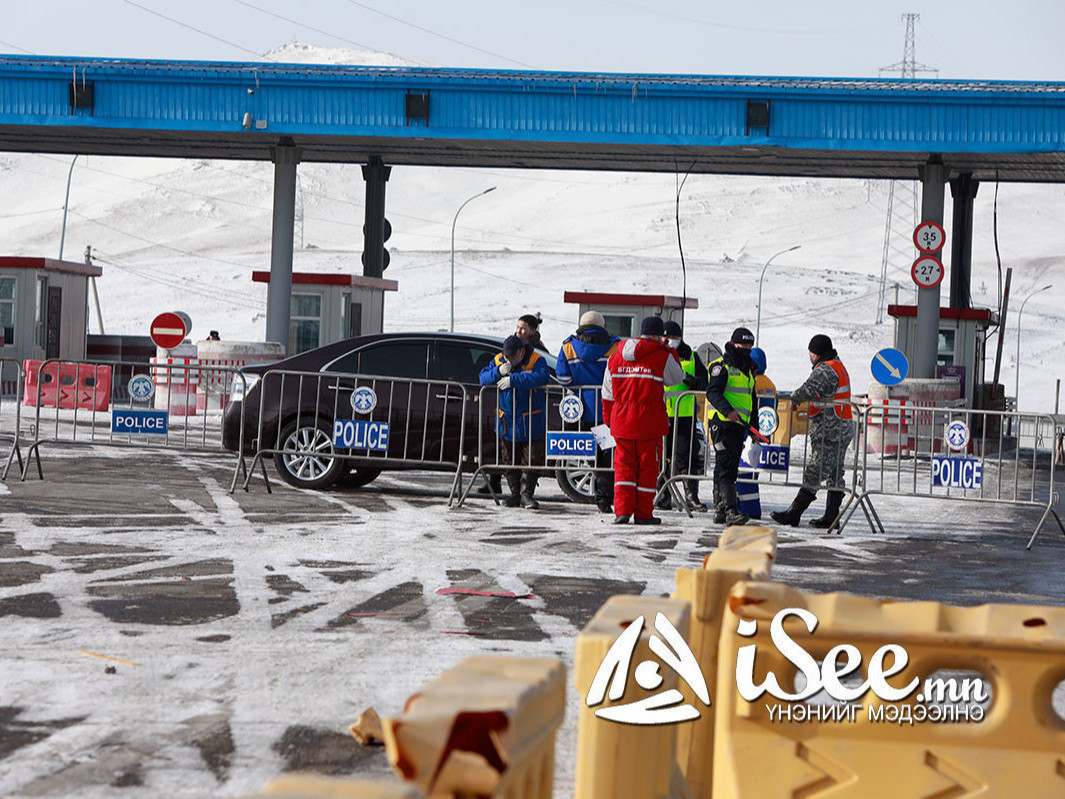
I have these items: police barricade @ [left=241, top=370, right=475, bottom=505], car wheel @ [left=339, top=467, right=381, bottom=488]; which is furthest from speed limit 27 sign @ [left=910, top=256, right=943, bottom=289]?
police barricade @ [left=241, top=370, right=475, bottom=505]

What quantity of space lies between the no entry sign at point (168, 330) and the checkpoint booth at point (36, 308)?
3.99m

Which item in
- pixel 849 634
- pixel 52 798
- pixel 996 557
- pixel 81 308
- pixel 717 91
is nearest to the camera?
pixel 849 634

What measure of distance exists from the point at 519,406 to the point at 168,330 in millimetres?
14184

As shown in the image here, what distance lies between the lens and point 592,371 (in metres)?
13.6

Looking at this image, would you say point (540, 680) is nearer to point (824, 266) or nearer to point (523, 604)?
point (523, 604)

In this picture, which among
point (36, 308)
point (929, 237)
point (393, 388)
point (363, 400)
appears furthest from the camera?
point (36, 308)

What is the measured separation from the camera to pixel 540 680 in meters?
3.04

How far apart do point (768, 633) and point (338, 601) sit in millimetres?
4456

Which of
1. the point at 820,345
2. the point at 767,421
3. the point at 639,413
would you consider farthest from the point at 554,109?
the point at 639,413

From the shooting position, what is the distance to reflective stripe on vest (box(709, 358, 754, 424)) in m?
12.6

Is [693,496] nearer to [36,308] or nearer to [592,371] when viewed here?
[592,371]

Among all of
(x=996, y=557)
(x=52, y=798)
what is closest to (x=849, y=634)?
(x=52, y=798)

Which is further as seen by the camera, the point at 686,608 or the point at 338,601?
the point at 338,601

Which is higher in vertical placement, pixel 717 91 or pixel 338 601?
→ pixel 717 91
